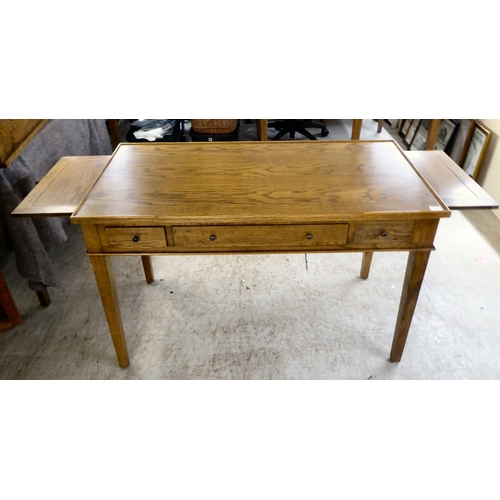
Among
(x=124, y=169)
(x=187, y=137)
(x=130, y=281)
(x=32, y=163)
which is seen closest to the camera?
(x=124, y=169)

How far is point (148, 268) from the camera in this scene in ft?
7.50

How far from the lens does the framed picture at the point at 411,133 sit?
3.81m

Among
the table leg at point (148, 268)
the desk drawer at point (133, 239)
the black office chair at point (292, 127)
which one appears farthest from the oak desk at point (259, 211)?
the black office chair at point (292, 127)

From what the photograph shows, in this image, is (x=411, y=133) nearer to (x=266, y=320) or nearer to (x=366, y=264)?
(x=366, y=264)

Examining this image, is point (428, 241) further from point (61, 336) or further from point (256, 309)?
point (61, 336)

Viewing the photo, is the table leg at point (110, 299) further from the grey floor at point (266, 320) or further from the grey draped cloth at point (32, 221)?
the grey draped cloth at point (32, 221)

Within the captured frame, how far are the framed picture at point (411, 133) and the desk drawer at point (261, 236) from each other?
2.80 metres

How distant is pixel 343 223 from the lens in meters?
1.44

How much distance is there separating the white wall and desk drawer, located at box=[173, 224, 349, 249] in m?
1.86

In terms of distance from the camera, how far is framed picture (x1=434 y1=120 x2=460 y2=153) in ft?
10.6

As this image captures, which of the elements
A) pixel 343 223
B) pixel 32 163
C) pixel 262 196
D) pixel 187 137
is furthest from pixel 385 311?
pixel 187 137

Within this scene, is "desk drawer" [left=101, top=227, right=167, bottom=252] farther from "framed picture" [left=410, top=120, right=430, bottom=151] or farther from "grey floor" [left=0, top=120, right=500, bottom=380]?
"framed picture" [left=410, top=120, right=430, bottom=151]

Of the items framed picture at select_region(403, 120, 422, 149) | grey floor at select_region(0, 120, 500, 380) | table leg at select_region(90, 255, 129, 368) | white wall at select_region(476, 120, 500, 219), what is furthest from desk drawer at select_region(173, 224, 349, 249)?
framed picture at select_region(403, 120, 422, 149)

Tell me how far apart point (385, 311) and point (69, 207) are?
1537mm
